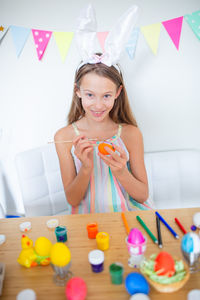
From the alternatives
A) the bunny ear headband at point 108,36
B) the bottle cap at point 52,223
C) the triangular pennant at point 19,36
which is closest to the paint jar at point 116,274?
the bottle cap at point 52,223

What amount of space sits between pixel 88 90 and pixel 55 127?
407 millimetres

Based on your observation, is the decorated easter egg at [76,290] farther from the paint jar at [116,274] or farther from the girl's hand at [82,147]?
the girl's hand at [82,147]

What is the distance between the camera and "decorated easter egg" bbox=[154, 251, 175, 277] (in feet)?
1.45

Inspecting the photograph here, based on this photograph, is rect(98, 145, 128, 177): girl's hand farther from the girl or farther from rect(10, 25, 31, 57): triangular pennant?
rect(10, 25, 31, 57): triangular pennant

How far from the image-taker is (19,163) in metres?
1.16

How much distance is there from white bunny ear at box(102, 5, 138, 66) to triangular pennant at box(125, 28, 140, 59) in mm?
310

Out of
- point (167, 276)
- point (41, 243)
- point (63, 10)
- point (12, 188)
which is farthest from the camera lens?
point (12, 188)

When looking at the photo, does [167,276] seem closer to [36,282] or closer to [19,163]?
[36,282]

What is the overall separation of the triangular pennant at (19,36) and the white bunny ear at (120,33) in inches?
20.5

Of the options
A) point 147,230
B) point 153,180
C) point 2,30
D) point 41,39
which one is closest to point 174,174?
point 153,180

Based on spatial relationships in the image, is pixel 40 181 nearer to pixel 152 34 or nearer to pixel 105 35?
pixel 105 35

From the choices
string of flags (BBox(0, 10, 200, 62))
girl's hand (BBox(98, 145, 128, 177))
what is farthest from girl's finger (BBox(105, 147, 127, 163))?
string of flags (BBox(0, 10, 200, 62))

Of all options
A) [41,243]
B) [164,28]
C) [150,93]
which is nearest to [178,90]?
[150,93]

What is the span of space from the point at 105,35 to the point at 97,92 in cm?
38
